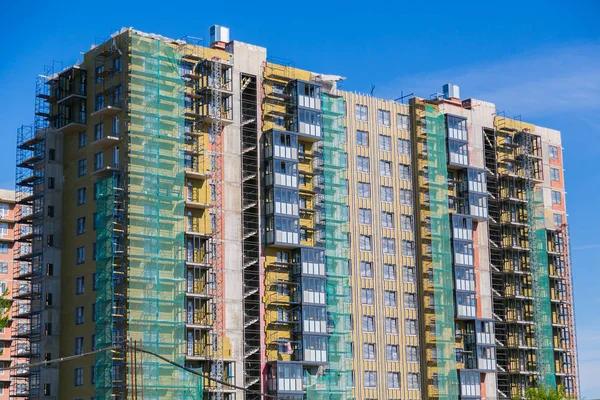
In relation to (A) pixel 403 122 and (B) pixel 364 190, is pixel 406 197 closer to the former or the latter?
(B) pixel 364 190

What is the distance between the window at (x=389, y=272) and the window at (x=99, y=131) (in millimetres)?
35925

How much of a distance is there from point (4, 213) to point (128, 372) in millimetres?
77505

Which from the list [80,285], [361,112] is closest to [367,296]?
[361,112]

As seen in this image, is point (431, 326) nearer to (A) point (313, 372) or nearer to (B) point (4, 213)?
(A) point (313, 372)

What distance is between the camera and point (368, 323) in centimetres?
12356

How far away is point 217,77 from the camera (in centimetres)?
11319

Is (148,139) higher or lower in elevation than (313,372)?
higher

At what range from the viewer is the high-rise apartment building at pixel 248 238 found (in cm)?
10675

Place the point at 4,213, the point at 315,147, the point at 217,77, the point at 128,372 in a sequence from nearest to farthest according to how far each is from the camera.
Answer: the point at 128,372 < the point at 217,77 < the point at 315,147 < the point at 4,213

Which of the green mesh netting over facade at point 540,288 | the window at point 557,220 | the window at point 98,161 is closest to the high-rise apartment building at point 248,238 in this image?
the window at point 98,161

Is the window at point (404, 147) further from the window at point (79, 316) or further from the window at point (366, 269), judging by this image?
the window at point (79, 316)

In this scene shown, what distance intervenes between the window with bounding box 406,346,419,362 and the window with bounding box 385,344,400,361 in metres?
1.63

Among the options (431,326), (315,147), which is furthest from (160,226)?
(431,326)

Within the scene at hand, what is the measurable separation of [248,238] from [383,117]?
2544 cm
